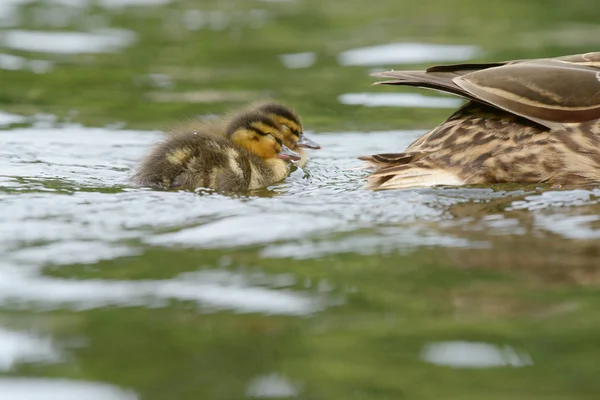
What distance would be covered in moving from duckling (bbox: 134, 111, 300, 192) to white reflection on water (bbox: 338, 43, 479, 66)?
2.94 metres

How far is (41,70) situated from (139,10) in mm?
2139

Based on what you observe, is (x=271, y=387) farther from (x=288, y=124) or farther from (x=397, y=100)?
(x=397, y=100)

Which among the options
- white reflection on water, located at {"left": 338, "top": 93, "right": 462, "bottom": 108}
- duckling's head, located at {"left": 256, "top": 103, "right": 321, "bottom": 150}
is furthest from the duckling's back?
white reflection on water, located at {"left": 338, "top": 93, "right": 462, "bottom": 108}

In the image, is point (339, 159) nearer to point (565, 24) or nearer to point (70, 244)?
point (70, 244)

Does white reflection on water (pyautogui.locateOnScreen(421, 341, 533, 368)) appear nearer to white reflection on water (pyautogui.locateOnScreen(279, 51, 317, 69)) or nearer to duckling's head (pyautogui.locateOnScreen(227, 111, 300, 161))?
duckling's head (pyautogui.locateOnScreen(227, 111, 300, 161))

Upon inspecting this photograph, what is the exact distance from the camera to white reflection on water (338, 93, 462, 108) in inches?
291

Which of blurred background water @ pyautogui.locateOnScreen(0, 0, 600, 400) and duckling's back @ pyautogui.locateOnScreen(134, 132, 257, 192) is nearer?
blurred background water @ pyautogui.locateOnScreen(0, 0, 600, 400)

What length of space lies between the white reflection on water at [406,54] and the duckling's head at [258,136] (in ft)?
9.53

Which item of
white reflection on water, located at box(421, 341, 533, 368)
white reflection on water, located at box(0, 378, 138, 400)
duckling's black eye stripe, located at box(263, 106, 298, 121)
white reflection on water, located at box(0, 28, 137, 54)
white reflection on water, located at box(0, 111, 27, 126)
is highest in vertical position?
white reflection on water, located at box(0, 28, 137, 54)

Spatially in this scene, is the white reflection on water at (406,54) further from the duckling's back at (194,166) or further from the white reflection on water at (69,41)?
the duckling's back at (194,166)

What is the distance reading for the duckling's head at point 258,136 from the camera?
216 inches

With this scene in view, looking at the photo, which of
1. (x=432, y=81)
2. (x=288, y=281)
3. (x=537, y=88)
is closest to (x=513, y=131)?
(x=537, y=88)

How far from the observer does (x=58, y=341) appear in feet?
10.1

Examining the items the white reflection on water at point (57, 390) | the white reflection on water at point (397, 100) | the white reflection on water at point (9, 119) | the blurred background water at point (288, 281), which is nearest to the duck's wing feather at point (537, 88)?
the blurred background water at point (288, 281)
